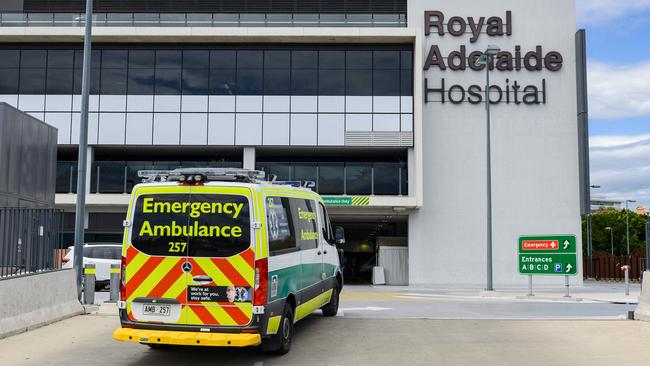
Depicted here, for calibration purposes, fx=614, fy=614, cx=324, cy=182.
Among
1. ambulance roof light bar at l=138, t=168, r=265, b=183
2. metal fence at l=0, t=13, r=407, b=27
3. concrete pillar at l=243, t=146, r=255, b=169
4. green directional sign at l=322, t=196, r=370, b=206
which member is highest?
metal fence at l=0, t=13, r=407, b=27

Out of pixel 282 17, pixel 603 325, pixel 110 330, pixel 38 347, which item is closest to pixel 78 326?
pixel 110 330

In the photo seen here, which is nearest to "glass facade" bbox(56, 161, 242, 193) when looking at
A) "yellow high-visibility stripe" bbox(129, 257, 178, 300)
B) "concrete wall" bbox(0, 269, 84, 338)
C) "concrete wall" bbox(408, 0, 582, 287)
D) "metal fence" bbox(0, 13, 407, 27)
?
"metal fence" bbox(0, 13, 407, 27)

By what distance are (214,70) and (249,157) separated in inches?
176

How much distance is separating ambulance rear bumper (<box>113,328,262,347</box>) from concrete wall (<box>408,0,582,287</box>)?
21502mm

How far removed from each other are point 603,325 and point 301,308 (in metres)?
6.21

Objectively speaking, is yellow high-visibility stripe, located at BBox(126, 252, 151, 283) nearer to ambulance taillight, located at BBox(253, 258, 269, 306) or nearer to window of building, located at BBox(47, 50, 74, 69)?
ambulance taillight, located at BBox(253, 258, 269, 306)

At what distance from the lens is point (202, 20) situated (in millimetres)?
29562

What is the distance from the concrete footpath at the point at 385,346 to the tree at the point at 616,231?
233 ft

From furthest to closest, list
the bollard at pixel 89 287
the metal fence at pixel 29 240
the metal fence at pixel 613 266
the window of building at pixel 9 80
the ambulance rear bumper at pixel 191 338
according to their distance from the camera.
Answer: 1. the metal fence at pixel 613 266
2. the window of building at pixel 9 80
3. the bollard at pixel 89 287
4. the metal fence at pixel 29 240
5. the ambulance rear bumper at pixel 191 338

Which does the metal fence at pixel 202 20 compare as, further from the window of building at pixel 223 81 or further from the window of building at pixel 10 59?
the window of building at pixel 223 81

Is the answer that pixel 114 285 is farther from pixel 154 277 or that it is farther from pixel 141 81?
pixel 141 81

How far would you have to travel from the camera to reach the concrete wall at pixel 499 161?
93.2ft

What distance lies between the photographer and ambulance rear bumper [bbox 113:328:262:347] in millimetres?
7527

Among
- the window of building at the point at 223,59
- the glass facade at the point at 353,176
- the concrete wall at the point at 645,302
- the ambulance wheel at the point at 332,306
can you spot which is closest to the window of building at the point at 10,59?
the window of building at the point at 223,59
